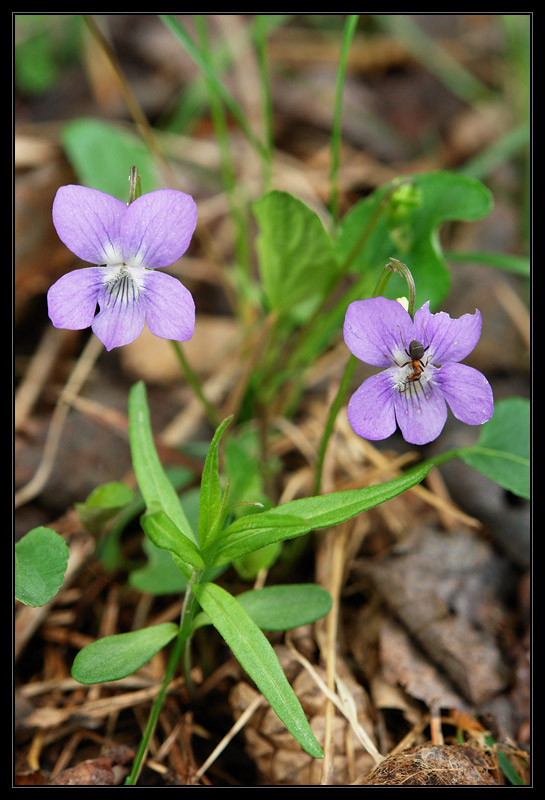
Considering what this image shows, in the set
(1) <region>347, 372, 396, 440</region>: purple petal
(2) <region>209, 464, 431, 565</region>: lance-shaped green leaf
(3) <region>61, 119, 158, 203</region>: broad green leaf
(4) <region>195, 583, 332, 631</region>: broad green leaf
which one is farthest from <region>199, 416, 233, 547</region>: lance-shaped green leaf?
(3) <region>61, 119, 158, 203</region>: broad green leaf

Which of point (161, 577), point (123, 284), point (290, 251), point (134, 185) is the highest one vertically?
point (134, 185)

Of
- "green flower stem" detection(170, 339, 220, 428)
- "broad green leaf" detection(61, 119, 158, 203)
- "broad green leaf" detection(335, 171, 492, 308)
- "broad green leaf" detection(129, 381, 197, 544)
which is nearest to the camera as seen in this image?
"broad green leaf" detection(129, 381, 197, 544)

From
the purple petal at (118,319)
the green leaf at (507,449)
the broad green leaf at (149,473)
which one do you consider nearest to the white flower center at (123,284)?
the purple petal at (118,319)

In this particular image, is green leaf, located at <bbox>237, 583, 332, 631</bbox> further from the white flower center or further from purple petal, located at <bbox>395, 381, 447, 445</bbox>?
the white flower center

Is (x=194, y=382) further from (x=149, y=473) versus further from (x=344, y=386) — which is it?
(x=344, y=386)

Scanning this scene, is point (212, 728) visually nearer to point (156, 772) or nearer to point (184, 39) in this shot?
point (156, 772)

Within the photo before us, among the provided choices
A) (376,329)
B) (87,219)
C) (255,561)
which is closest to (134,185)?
(87,219)

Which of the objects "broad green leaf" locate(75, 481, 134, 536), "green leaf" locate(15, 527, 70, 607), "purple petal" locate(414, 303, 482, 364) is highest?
"purple petal" locate(414, 303, 482, 364)

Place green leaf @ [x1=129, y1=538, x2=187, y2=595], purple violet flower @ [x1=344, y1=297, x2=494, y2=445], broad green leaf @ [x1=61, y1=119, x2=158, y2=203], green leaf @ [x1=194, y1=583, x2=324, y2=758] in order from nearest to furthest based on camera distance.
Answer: green leaf @ [x1=194, y1=583, x2=324, y2=758] < purple violet flower @ [x1=344, y1=297, x2=494, y2=445] < green leaf @ [x1=129, y1=538, x2=187, y2=595] < broad green leaf @ [x1=61, y1=119, x2=158, y2=203]
